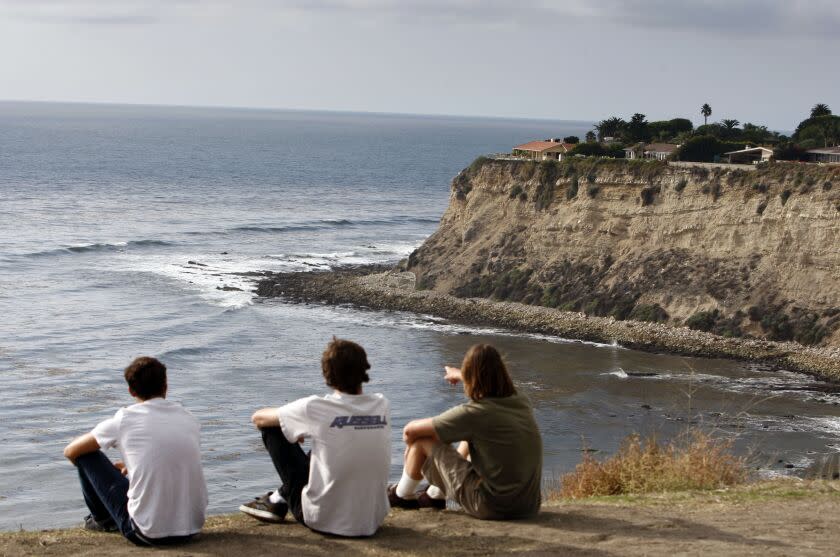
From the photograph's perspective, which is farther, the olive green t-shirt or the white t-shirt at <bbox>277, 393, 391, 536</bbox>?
the olive green t-shirt

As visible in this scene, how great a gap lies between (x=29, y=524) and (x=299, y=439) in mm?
12849

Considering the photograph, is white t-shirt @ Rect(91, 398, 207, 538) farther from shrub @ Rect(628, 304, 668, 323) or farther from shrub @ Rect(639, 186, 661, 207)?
shrub @ Rect(639, 186, 661, 207)

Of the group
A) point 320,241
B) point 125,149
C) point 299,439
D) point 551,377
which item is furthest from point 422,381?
point 125,149

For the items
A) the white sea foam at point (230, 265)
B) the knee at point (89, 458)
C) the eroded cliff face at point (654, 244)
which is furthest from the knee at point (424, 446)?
the white sea foam at point (230, 265)

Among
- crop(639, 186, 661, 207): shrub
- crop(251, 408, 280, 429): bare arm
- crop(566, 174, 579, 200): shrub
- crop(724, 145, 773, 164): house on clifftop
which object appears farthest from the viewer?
crop(724, 145, 773, 164): house on clifftop

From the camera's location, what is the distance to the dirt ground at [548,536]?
22.8 ft

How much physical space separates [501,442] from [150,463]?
2.41m

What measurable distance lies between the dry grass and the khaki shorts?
2.20 meters

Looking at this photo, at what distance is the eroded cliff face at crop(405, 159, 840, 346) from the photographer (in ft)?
131

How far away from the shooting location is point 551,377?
33.9m

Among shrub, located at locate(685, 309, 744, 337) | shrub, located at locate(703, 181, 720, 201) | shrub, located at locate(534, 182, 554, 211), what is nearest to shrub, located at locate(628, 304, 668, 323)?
shrub, located at locate(685, 309, 744, 337)

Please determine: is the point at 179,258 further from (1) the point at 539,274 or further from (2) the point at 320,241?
(1) the point at 539,274

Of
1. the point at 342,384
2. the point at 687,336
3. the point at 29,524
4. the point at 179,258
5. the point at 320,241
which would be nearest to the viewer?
the point at 342,384

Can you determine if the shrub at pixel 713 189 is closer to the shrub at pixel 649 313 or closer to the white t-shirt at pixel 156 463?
the shrub at pixel 649 313
